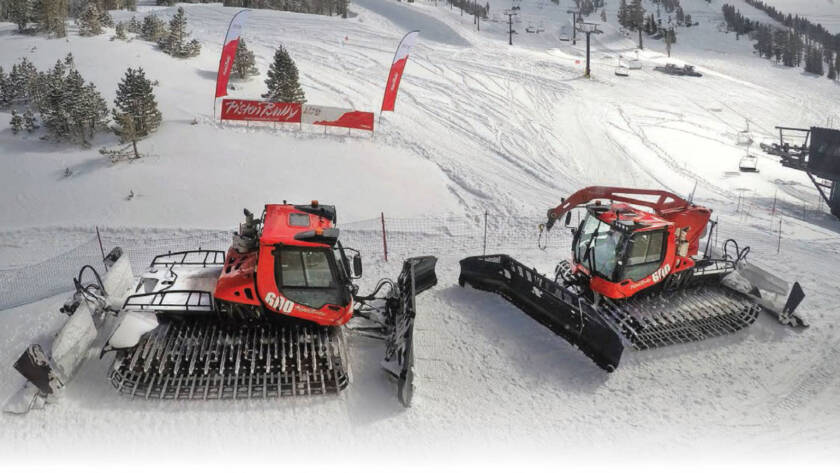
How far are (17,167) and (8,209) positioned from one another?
280 cm

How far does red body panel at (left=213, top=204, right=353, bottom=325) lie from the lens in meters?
8.17

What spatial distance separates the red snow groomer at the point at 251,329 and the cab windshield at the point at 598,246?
3.44m

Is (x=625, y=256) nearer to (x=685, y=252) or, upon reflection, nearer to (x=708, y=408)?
(x=685, y=252)

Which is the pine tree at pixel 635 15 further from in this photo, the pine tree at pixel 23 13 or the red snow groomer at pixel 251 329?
the red snow groomer at pixel 251 329

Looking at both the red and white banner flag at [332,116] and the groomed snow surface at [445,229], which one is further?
the red and white banner flag at [332,116]

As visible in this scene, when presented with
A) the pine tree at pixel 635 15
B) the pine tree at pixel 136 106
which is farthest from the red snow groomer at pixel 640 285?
the pine tree at pixel 635 15

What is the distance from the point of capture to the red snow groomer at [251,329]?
7676 mm

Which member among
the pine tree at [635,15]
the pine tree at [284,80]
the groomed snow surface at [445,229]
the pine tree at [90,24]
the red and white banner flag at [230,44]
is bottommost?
the groomed snow surface at [445,229]

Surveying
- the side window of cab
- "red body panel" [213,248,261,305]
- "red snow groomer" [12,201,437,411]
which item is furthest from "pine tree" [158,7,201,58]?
the side window of cab

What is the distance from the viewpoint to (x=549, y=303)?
386 inches

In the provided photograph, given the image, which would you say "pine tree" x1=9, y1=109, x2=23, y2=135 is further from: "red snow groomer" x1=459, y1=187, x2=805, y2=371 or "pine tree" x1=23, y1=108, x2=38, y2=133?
"red snow groomer" x1=459, y1=187, x2=805, y2=371

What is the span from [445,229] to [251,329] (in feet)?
26.2

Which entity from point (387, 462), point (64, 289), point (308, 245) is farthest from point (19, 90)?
point (387, 462)

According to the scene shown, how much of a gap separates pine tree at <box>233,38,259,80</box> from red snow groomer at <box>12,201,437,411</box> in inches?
801
